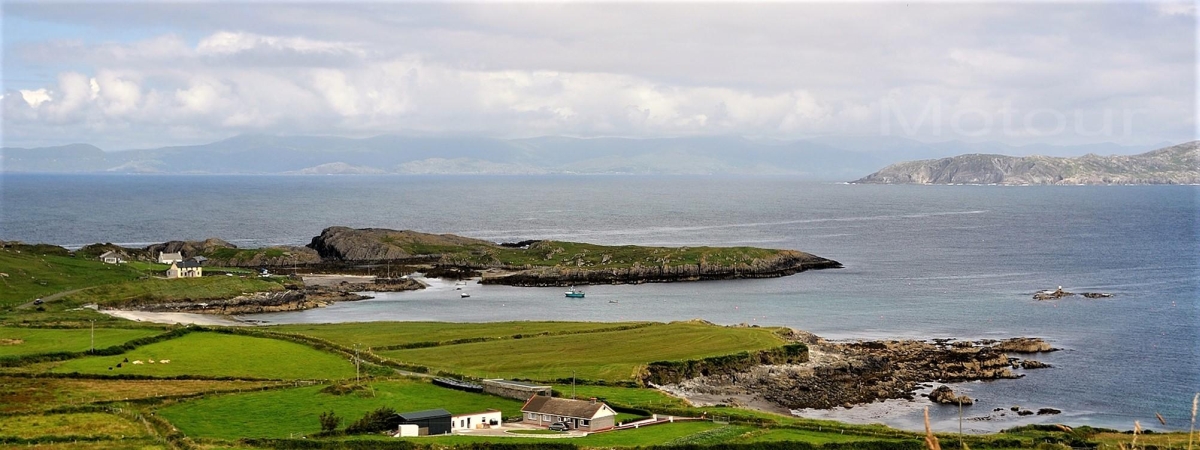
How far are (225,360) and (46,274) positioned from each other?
5546 cm

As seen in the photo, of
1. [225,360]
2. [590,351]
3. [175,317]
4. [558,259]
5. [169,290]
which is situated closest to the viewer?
[225,360]

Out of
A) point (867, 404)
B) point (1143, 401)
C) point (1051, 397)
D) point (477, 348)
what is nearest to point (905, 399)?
point (867, 404)

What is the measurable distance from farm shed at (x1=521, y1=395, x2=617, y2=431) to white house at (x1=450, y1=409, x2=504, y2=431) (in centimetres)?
169

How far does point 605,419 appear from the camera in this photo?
172 ft

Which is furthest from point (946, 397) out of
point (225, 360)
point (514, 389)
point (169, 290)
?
point (169, 290)

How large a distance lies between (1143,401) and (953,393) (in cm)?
1124

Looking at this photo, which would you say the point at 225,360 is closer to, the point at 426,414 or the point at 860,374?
the point at 426,414

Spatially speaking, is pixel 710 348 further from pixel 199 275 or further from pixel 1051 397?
pixel 199 275

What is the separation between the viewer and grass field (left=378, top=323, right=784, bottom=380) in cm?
7038

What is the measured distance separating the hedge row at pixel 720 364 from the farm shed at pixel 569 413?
14993 millimetres

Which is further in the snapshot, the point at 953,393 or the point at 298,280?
the point at 298,280

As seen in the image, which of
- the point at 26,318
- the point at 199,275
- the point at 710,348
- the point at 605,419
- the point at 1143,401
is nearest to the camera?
the point at 605,419

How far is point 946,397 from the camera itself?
65688mm

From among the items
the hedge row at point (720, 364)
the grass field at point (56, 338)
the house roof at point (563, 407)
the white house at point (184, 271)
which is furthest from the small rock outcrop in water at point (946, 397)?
the white house at point (184, 271)
